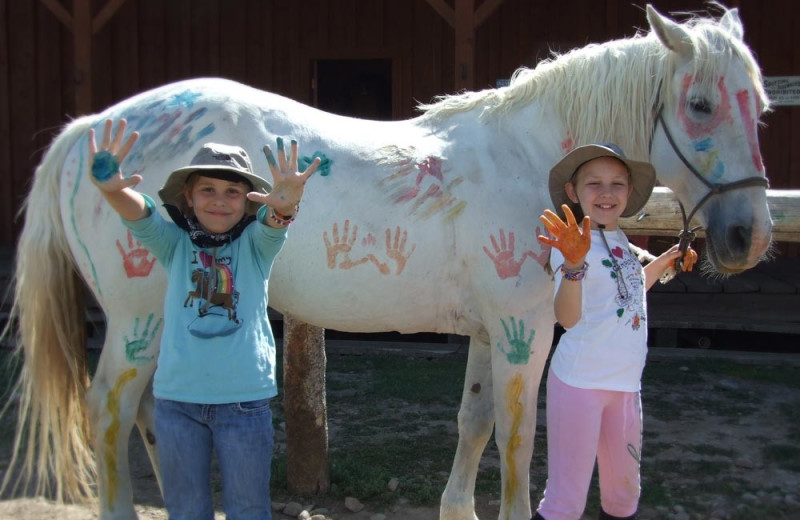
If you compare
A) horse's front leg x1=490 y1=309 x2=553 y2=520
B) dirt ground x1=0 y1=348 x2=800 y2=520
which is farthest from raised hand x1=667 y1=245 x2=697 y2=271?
dirt ground x1=0 y1=348 x2=800 y2=520

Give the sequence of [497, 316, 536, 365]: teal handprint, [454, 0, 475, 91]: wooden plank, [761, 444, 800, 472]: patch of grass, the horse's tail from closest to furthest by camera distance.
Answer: [497, 316, 536, 365]: teal handprint → the horse's tail → [761, 444, 800, 472]: patch of grass → [454, 0, 475, 91]: wooden plank

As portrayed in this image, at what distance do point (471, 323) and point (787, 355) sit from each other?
15.8 ft

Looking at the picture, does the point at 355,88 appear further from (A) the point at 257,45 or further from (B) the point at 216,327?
(B) the point at 216,327

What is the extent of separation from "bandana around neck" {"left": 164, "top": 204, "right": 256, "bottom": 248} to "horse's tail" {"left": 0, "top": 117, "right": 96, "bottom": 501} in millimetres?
841

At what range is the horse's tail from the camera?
2.80 meters

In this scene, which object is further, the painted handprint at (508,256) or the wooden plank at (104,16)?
the wooden plank at (104,16)

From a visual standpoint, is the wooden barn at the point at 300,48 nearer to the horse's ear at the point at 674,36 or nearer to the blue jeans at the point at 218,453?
the horse's ear at the point at 674,36

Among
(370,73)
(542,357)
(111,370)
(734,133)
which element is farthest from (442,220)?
(370,73)

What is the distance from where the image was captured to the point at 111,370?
268 centimetres

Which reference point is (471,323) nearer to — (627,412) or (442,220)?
(442,220)

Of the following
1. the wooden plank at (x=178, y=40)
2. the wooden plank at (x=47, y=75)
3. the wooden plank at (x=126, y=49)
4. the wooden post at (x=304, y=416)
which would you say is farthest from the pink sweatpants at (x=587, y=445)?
the wooden plank at (x=47, y=75)

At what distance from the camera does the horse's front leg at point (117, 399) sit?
2.67m

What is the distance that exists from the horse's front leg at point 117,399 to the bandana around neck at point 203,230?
2.12ft

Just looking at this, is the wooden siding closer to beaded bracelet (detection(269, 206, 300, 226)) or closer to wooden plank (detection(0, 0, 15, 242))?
wooden plank (detection(0, 0, 15, 242))
